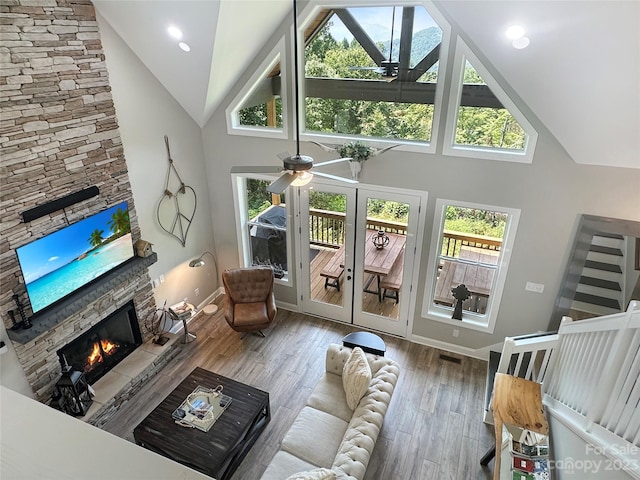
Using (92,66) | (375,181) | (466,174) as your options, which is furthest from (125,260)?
(466,174)

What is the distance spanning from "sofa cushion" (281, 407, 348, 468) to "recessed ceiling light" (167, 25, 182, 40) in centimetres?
402

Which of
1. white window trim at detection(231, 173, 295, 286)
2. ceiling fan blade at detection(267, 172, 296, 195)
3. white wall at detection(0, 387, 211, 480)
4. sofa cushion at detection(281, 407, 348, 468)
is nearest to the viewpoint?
white wall at detection(0, 387, 211, 480)

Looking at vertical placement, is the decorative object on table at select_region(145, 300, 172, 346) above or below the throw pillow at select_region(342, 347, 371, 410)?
below

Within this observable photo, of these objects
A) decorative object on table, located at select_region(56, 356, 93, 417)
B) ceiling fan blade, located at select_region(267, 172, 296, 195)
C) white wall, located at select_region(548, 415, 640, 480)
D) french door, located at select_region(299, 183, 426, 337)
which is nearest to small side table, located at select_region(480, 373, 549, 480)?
white wall, located at select_region(548, 415, 640, 480)

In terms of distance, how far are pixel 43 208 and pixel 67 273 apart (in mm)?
739

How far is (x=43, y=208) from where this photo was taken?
4027mm

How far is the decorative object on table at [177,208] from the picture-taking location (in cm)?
562

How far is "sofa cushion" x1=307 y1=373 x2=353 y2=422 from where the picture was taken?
429 centimetres

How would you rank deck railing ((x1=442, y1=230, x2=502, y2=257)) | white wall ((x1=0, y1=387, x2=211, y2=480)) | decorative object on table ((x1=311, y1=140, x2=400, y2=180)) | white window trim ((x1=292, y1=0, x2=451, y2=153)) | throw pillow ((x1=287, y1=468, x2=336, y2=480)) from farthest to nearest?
deck railing ((x1=442, y1=230, x2=502, y2=257)) → decorative object on table ((x1=311, y1=140, x2=400, y2=180)) → white window trim ((x1=292, y1=0, x2=451, y2=153)) → throw pillow ((x1=287, y1=468, x2=336, y2=480)) → white wall ((x1=0, y1=387, x2=211, y2=480))

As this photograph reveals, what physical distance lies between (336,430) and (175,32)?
4.25 metres

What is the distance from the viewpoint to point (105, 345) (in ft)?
17.0

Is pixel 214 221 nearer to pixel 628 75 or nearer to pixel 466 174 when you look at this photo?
pixel 466 174

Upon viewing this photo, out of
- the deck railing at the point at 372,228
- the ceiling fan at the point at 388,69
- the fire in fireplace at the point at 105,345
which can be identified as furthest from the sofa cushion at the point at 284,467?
the ceiling fan at the point at 388,69

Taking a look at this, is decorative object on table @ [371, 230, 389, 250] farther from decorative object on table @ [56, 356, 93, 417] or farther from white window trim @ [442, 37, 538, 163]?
decorative object on table @ [56, 356, 93, 417]
